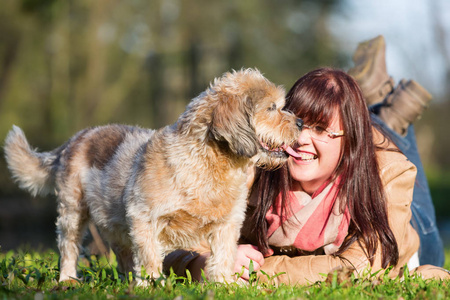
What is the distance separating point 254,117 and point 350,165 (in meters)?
1.14

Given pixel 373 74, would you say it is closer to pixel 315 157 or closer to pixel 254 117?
pixel 315 157

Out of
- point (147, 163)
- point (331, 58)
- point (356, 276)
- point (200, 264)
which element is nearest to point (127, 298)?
point (147, 163)

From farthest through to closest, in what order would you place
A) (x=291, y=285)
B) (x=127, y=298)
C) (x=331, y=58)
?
1. (x=331, y=58)
2. (x=291, y=285)
3. (x=127, y=298)

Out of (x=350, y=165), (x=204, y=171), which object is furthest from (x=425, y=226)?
(x=204, y=171)

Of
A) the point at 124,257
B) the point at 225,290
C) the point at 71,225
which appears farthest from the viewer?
the point at 124,257

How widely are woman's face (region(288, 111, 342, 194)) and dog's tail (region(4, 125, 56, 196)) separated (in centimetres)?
291

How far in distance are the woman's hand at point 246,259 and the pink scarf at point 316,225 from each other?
25cm

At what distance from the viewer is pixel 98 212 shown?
534 centimetres

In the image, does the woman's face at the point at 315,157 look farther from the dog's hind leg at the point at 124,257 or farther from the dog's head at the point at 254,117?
the dog's hind leg at the point at 124,257

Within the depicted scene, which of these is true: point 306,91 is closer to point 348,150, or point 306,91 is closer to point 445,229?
point 348,150

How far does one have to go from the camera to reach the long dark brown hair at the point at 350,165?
189 inches

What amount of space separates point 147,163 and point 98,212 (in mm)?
1154

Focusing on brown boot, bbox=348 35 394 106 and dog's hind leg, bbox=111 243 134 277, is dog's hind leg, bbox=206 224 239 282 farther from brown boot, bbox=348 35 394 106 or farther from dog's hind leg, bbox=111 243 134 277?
brown boot, bbox=348 35 394 106

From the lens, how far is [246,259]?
486 cm
